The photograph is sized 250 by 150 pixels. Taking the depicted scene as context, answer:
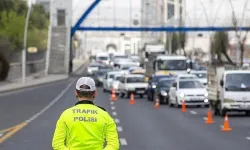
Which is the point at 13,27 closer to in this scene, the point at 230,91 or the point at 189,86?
the point at 189,86

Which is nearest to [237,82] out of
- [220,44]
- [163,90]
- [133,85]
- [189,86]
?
[189,86]

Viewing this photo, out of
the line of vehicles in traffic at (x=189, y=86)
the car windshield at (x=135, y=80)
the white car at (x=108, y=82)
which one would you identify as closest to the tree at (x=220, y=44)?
the white car at (x=108, y=82)

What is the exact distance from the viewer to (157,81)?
48656 millimetres

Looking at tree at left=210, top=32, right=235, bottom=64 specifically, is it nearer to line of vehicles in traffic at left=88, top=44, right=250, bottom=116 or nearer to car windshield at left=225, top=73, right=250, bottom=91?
line of vehicles in traffic at left=88, top=44, right=250, bottom=116

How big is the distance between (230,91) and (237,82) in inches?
23.3

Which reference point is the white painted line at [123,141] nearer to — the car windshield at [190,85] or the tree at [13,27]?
the car windshield at [190,85]

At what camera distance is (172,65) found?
2285 inches

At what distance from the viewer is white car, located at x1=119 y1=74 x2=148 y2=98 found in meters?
55.9

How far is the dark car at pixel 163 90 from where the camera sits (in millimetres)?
45500

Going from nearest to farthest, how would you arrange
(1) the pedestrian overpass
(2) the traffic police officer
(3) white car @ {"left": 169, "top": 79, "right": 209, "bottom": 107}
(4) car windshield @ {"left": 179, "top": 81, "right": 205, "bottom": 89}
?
(2) the traffic police officer
(3) white car @ {"left": 169, "top": 79, "right": 209, "bottom": 107}
(4) car windshield @ {"left": 179, "top": 81, "right": 205, "bottom": 89}
(1) the pedestrian overpass

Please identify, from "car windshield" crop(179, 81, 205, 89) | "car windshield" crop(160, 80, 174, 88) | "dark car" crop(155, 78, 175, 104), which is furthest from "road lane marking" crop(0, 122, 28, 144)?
"car windshield" crop(160, 80, 174, 88)

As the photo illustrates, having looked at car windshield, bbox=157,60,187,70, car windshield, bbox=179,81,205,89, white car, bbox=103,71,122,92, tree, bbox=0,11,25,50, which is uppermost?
tree, bbox=0,11,25,50

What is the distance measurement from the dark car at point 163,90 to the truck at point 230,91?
33.4 feet

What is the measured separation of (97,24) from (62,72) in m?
17.3
